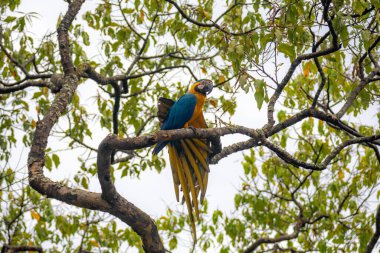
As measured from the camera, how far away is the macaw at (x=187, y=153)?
4359mm

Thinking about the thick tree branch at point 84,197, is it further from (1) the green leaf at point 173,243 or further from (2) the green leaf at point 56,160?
(1) the green leaf at point 173,243

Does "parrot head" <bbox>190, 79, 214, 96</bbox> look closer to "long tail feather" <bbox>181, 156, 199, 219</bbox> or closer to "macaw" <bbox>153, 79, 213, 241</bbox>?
"macaw" <bbox>153, 79, 213, 241</bbox>

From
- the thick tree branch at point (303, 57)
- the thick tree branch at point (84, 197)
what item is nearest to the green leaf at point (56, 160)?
the thick tree branch at point (84, 197)

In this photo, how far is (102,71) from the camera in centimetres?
714

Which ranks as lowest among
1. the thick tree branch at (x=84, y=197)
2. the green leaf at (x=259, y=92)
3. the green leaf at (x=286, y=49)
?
the thick tree branch at (x=84, y=197)

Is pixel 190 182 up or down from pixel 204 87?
down

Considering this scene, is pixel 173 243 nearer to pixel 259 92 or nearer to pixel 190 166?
pixel 190 166

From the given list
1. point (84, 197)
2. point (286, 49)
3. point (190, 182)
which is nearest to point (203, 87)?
point (190, 182)

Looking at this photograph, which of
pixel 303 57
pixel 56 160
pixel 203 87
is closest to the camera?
pixel 303 57

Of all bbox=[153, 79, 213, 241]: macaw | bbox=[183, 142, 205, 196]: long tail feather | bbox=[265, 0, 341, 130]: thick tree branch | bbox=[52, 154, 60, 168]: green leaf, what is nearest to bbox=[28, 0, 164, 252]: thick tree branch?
bbox=[153, 79, 213, 241]: macaw

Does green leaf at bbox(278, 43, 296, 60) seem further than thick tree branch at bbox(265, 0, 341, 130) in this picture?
Yes

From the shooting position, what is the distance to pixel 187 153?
4.58 meters

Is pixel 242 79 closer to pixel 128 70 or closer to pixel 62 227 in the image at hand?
pixel 128 70

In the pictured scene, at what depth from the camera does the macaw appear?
4359 mm
